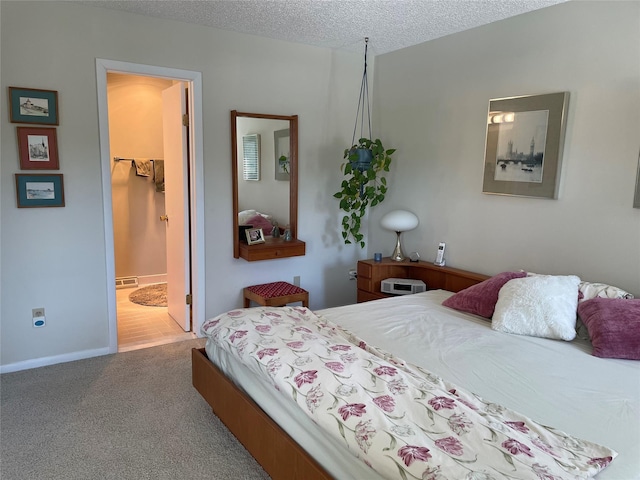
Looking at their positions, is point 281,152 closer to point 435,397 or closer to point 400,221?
point 400,221

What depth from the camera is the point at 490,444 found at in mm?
1370

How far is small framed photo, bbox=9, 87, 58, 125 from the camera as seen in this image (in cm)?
295

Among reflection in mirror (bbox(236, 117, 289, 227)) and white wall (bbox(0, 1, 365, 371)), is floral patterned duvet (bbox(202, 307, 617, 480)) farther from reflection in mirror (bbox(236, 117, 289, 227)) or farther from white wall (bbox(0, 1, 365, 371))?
reflection in mirror (bbox(236, 117, 289, 227))

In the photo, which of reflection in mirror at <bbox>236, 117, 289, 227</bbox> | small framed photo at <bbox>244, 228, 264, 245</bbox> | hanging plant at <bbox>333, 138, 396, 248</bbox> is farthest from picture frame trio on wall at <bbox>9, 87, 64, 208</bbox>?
hanging plant at <bbox>333, 138, 396, 248</bbox>

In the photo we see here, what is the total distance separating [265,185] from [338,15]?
4.87 ft

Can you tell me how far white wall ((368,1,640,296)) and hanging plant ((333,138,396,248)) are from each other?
218 mm

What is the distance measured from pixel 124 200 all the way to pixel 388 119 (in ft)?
10.7

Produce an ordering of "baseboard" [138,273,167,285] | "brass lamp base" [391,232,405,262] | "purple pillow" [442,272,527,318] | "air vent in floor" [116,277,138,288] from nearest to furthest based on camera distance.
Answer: "purple pillow" [442,272,527,318] < "brass lamp base" [391,232,405,262] < "air vent in floor" [116,277,138,288] < "baseboard" [138,273,167,285]

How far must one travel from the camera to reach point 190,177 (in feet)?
12.4

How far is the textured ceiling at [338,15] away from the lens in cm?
301

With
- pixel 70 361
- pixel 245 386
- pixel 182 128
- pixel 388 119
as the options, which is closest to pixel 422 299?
pixel 245 386

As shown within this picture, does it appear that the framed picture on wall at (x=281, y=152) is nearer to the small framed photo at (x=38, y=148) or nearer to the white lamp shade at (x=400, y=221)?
the white lamp shade at (x=400, y=221)

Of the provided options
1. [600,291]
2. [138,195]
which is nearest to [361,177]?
[600,291]

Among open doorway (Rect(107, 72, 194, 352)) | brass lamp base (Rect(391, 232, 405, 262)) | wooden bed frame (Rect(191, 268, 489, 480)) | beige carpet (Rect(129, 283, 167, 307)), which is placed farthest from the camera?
open doorway (Rect(107, 72, 194, 352))
